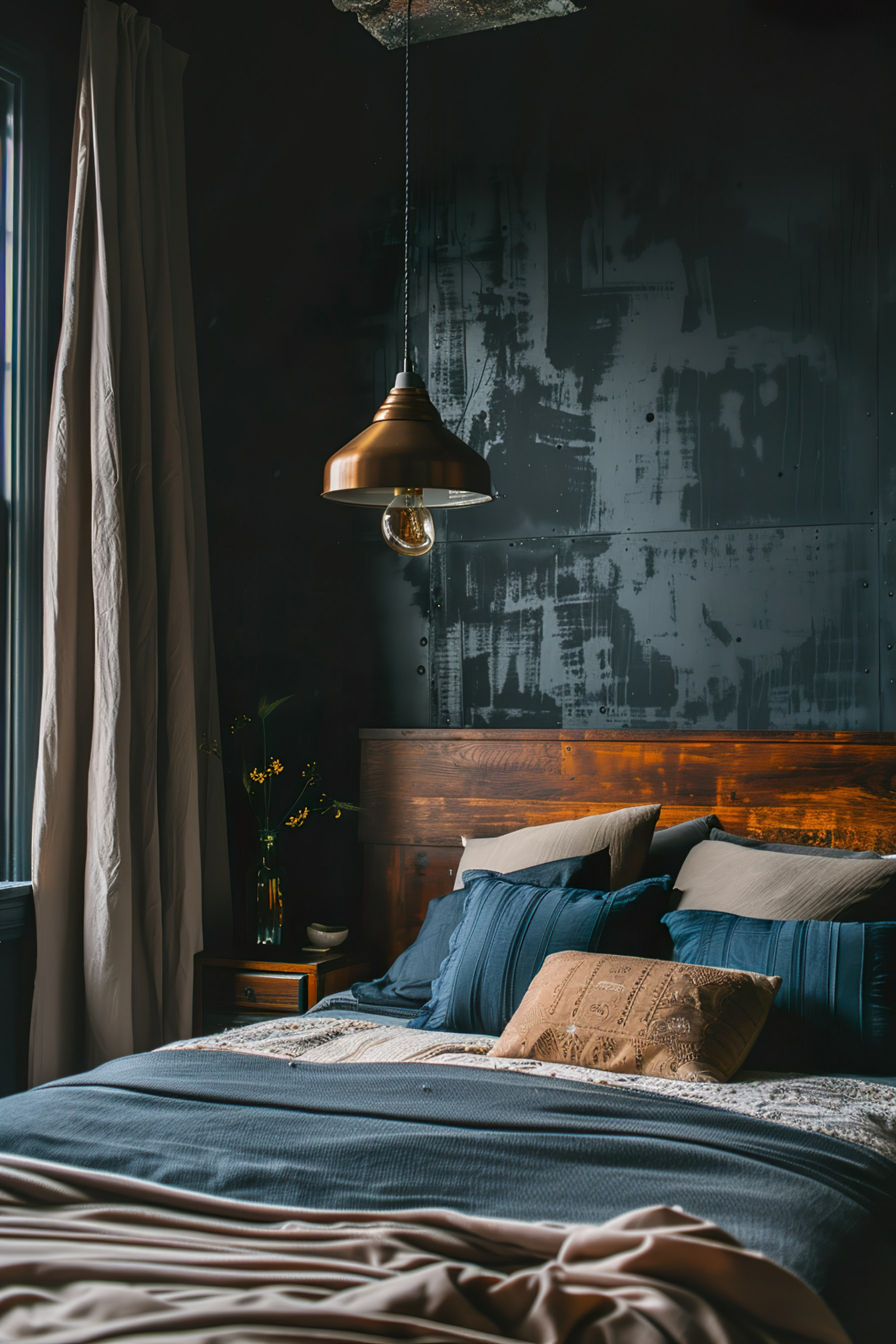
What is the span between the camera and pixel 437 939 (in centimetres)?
319

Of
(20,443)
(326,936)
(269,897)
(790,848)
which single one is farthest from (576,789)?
(20,443)

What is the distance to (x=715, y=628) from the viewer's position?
12.1ft

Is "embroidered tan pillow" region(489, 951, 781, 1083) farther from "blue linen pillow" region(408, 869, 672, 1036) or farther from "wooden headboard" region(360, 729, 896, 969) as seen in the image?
"wooden headboard" region(360, 729, 896, 969)

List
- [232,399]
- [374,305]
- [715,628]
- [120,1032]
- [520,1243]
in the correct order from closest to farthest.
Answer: [520,1243], [120,1032], [715,628], [232,399], [374,305]

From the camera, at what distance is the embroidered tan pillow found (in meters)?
2.39

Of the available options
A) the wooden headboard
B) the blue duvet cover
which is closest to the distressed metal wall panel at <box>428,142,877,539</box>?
the wooden headboard

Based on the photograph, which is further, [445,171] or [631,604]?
[445,171]

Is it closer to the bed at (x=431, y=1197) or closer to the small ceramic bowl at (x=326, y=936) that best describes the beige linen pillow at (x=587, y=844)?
the small ceramic bowl at (x=326, y=936)

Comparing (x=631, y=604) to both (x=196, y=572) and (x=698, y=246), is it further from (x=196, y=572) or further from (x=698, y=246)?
(x=196, y=572)

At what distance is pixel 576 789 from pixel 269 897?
997mm

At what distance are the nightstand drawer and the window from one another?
0.63 meters

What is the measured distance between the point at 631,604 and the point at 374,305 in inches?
55.4

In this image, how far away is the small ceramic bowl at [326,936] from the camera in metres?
3.73

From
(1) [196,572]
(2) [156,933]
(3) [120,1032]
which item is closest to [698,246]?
(1) [196,572]
